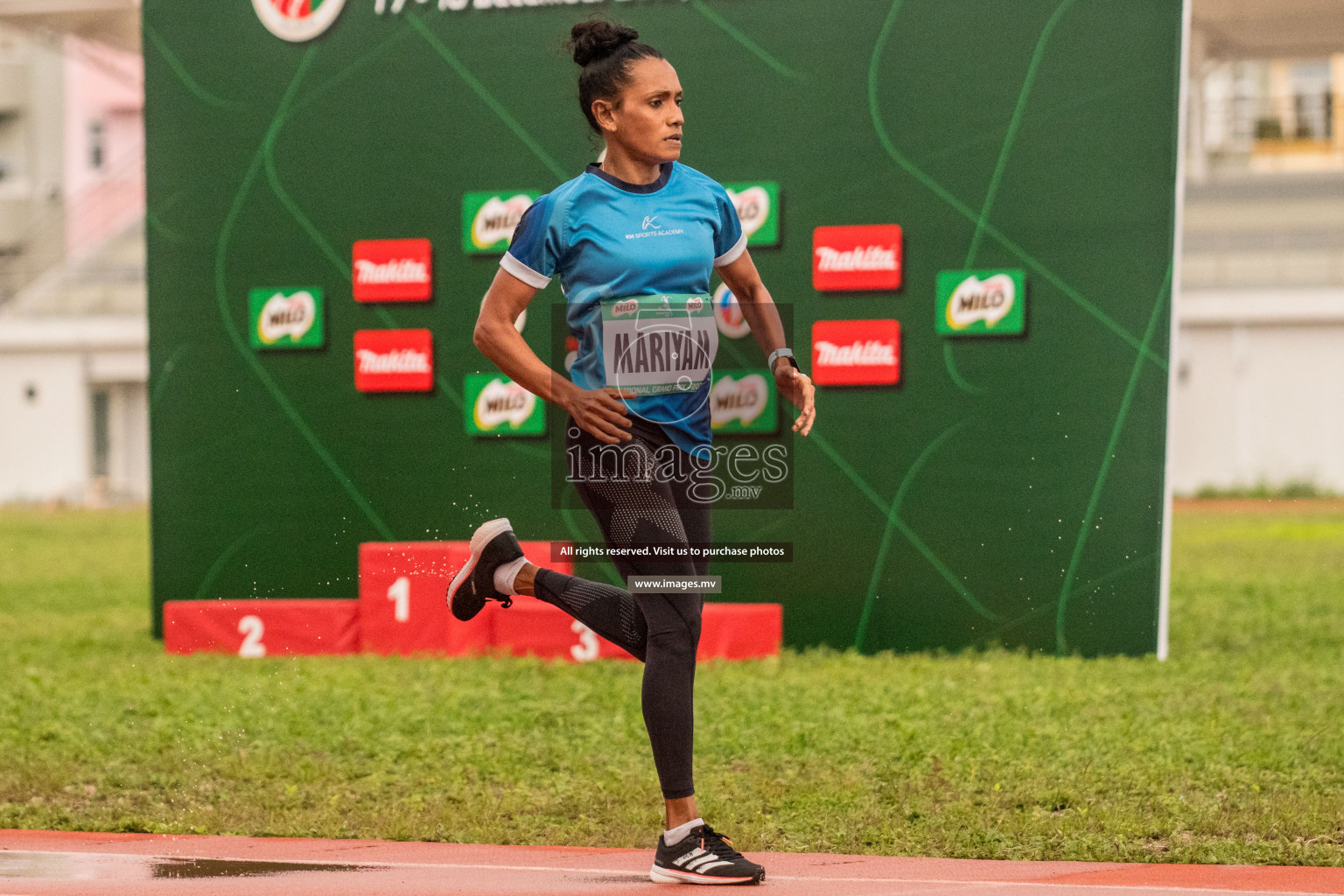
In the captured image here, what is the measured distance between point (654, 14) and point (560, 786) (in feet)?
17.7

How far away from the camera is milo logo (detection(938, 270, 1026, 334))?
9109 mm

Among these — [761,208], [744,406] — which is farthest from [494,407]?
[761,208]

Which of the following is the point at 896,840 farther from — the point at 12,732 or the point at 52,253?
the point at 52,253

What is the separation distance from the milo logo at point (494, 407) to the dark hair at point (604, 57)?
18.2 feet

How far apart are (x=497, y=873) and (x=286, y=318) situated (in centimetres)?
616

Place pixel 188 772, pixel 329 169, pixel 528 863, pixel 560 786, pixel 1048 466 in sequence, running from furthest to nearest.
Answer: pixel 329 169 → pixel 1048 466 → pixel 188 772 → pixel 560 786 → pixel 528 863

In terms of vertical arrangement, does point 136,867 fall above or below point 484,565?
below

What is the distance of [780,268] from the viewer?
30.9ft

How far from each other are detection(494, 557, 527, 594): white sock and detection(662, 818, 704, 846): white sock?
0.75 m

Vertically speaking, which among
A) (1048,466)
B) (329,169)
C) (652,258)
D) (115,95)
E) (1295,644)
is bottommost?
(1295,644)

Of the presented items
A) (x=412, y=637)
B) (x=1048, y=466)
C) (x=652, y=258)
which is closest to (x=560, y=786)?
(x=652, y=258)

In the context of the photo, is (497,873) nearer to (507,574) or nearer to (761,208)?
(507,574)

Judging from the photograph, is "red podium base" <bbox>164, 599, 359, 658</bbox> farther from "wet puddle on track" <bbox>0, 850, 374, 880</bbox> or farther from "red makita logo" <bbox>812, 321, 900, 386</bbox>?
"wet puddle on track" <bbox>0, 850, 374, 880</bbox>

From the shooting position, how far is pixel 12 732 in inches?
266
